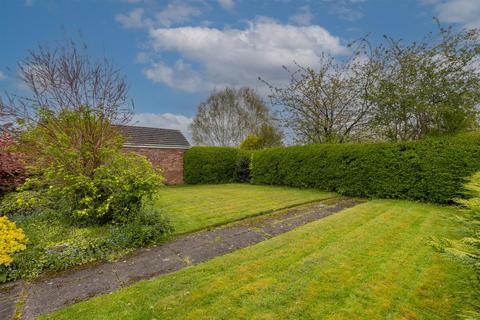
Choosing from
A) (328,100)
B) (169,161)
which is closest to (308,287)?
(328,100)

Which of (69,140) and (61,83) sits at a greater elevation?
(61,83)

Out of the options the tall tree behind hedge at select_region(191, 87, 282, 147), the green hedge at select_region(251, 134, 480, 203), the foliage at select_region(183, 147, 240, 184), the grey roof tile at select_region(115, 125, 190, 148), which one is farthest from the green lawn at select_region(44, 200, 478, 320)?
the tall tree behind hedge at select_region(191, 87, 282, 147)

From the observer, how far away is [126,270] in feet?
13.3

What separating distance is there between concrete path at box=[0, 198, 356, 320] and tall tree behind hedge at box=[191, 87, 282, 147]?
2268cm

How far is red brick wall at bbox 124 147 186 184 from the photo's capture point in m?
17.2

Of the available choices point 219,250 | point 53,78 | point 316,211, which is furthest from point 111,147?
point 316,211

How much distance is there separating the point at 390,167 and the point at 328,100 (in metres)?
6.16

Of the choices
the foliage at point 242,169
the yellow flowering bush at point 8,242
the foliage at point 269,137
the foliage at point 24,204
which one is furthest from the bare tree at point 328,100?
the yellow flowering bush at point 8,242

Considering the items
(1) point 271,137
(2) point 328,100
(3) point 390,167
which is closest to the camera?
(3) point 390,167

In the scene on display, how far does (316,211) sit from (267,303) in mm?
5465

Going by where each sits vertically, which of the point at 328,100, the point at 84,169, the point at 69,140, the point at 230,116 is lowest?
the point at 84,169

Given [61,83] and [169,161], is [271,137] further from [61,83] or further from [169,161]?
[61,83]

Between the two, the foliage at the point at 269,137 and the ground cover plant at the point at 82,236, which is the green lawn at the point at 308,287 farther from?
the foliage at the point at 269,137

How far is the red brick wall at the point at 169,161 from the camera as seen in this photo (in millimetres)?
17188
